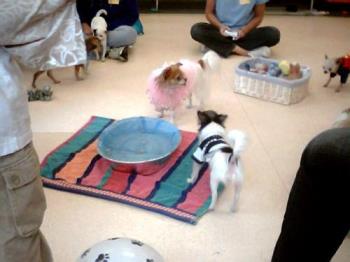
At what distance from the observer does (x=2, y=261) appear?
0.86m

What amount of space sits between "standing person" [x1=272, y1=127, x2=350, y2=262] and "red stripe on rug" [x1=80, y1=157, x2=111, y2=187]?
0.83m

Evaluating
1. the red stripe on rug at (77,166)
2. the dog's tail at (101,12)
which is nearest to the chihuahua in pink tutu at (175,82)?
the red stripe on rug at (77,166)

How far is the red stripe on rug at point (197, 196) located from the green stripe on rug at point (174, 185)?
0.11 feet

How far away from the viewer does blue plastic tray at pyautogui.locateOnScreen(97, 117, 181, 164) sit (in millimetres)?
1788

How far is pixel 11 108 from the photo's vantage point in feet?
2.48

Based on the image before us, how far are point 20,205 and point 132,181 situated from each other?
0.87m

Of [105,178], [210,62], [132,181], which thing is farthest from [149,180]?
[210,62]

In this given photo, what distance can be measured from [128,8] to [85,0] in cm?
32

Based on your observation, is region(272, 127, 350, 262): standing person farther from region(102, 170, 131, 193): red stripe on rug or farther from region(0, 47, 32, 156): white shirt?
region(102, 170, 131, 193): red stripe on rug

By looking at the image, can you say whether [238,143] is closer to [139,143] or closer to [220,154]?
[220,154]

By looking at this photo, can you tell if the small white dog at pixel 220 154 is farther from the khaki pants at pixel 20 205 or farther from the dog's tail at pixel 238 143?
the khaki pants at pixel 20 205

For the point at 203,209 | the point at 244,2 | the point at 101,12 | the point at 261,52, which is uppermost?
the point at 244,2

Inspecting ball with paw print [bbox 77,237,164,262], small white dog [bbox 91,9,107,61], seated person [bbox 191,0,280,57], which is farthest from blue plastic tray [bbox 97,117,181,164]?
seated person [bbox 191,0,280,57]

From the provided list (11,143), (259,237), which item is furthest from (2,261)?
(259,237)
